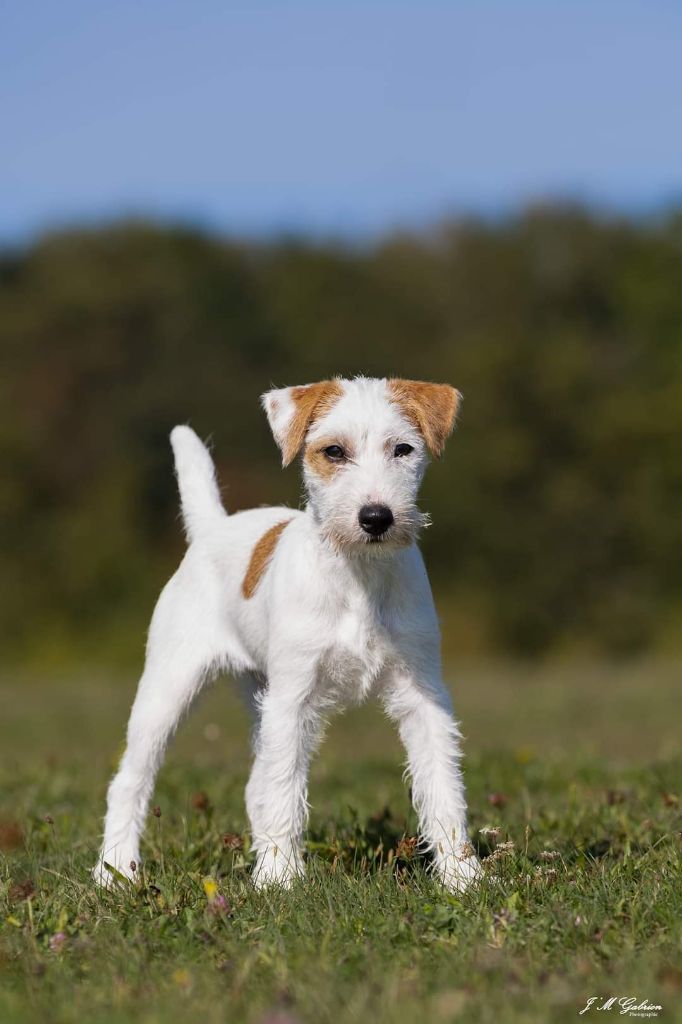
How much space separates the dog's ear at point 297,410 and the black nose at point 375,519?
0.67 metres

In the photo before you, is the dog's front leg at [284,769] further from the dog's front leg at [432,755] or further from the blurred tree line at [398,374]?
the blurred tree line at [398,374]

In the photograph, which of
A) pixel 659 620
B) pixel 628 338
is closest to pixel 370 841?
pixel 659 620

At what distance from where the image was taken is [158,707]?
6.78 meters

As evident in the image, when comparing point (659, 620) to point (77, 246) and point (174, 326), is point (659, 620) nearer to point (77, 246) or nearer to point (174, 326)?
point (174, 326)

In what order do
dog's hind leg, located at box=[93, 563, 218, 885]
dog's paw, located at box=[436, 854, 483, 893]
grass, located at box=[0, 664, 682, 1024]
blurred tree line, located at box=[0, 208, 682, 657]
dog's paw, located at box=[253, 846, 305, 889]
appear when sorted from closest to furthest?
1. grass, located at box=[0, 664, 682, 1024]
2. dog's paw, located at box=[436, 854, 483, 893]
3. dog's paw, located at box=[253, 846, 305, 889]
4. dog's hind leg, located at box=[93, 563, 218, 885]
5. blurred tree line, located at box=[0, 208, 682, 657]

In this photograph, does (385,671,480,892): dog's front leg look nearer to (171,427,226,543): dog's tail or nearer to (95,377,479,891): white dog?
(95,377,479,891): white dog

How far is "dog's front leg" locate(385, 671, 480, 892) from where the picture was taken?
598 centimetres

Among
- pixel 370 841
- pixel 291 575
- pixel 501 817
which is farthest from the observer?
pixel 501 817

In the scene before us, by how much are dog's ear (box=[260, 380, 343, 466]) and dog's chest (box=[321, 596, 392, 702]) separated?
29.0 inches

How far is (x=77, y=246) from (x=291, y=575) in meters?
42.4

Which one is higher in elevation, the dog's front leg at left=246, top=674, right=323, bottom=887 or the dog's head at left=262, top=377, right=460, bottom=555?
the dog's head at left=262, top=377, right=460, bottom=555

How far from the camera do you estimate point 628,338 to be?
41.9 m

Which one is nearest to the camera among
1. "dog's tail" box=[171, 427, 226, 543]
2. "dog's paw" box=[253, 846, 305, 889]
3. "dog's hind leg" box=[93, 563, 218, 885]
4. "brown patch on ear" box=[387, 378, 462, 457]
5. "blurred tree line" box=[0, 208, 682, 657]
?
"dog's paw" box=[253, 846, 305, 889]

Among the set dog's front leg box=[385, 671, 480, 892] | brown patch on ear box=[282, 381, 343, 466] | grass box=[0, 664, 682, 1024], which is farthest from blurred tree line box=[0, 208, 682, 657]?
dog's front leg box=[385, 671, 480, 892]
